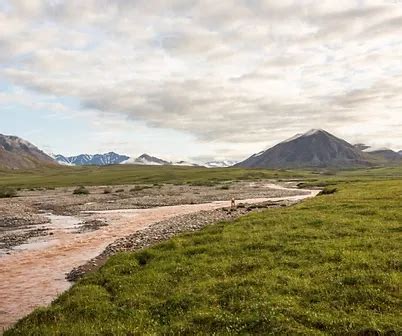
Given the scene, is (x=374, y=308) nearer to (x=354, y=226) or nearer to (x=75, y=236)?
(x=354, y=226)

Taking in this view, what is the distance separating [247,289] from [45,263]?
20018mm

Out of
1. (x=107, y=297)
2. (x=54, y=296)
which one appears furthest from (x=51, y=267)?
(x=107, y=297)

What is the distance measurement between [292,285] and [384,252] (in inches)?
314

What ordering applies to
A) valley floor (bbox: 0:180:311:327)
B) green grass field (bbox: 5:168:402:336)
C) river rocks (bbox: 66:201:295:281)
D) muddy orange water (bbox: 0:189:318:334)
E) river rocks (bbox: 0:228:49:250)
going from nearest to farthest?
green grass field (bbox: 5:168:402:336)
muddy orange water (bbox: 0:189:318:334)
valley floor (bbox: 0:180:311:327)
river rocks (bbox: 66:201:295:281)
river rocks (bbox: 0:228:49:250)

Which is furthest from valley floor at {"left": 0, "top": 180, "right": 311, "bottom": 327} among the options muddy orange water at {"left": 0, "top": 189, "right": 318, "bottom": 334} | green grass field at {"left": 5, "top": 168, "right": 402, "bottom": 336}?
green grass field at {"left": 5, "top": 168, "right": 402, "bottom": 336}

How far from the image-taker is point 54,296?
25.7 meters

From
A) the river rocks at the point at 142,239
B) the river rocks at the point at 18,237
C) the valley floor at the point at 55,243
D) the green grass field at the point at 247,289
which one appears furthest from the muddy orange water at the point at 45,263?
the green grass field at the point at 247,289

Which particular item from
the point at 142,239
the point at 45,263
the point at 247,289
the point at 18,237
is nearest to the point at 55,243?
the point at 18,237

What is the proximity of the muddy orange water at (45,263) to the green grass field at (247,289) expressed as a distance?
2.96 metres

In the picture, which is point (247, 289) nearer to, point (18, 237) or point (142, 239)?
point (142, 239)

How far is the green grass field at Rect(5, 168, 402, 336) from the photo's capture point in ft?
57.7

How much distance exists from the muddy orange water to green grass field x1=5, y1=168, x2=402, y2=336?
2.96 metres

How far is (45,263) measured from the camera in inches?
1377

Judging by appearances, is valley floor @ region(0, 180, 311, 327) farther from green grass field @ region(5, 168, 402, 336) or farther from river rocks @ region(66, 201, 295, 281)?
green grass field @ region(5, 168, 402, 336)
